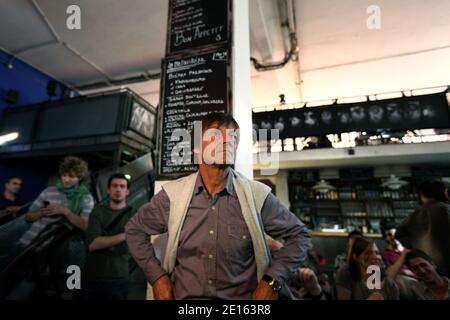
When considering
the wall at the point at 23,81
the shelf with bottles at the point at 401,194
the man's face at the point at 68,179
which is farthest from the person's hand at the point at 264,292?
the shelf with bottles at the point at 401,194

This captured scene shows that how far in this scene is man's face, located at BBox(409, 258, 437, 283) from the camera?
182cm

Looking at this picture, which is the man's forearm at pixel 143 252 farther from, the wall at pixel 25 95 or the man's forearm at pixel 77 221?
the wall at pixel 25 95

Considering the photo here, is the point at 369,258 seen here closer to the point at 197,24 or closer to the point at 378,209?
the point at 197,24

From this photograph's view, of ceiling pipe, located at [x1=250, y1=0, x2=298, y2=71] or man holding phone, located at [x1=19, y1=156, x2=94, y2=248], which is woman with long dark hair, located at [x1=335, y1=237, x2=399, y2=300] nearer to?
man holding phone, located at [x1=19, y1=156, x2=94, y2=248]

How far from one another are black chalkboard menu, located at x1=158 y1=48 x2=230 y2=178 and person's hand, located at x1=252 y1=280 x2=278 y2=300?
0.95 metres

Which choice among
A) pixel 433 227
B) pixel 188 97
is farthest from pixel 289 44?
pixel 433 227

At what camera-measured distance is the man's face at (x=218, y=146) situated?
3.66 ft

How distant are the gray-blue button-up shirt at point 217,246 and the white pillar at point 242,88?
0.57m

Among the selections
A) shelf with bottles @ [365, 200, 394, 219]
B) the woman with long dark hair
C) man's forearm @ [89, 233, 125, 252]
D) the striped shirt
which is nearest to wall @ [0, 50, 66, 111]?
the striped shirt

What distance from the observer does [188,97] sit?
1924 millimetres

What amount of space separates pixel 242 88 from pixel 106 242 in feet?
5.27

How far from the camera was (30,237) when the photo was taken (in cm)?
230
